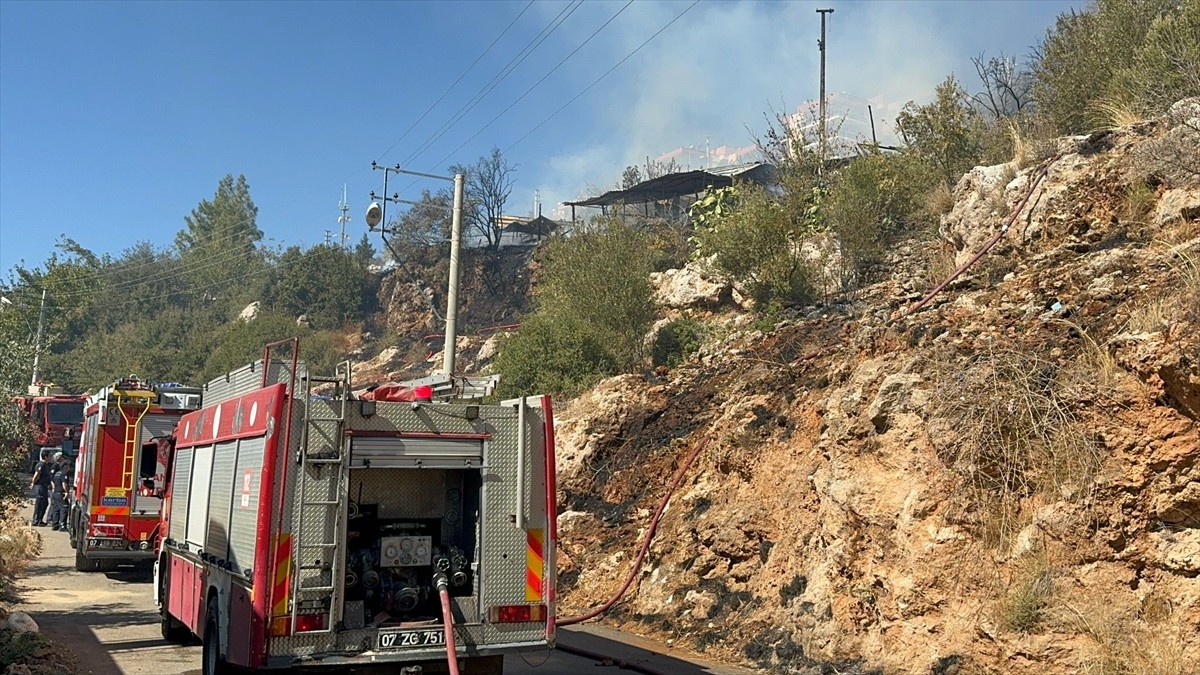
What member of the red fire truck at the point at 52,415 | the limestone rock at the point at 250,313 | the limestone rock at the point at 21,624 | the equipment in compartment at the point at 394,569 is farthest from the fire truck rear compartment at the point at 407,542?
the limestone rock at the point at 250,313

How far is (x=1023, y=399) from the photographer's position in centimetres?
998

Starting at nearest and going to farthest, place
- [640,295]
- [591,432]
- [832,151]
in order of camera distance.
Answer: [591,432], [640,295], [832,151]

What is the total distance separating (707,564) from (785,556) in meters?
1.33

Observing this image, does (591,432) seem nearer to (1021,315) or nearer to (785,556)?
(785,556)

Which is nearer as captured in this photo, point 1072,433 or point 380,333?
point 1072,433

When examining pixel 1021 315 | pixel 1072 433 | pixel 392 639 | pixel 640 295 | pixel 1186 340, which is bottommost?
pixel 392 639

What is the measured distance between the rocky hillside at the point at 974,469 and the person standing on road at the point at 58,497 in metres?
15.4

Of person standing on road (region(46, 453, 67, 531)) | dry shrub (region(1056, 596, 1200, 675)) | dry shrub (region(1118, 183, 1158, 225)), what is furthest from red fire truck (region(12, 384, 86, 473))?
dry shrub (region(1056, 596, 1200, 675))

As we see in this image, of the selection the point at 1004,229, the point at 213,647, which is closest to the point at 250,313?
the point at 1004,229

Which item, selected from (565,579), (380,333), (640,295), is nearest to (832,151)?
(640,295)

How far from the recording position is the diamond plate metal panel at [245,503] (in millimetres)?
8164

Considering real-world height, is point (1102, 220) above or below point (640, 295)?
below

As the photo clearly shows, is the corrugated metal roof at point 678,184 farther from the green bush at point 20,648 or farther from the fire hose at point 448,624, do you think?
the fire hose at point 448,624

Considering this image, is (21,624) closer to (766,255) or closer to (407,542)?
(407,542)
